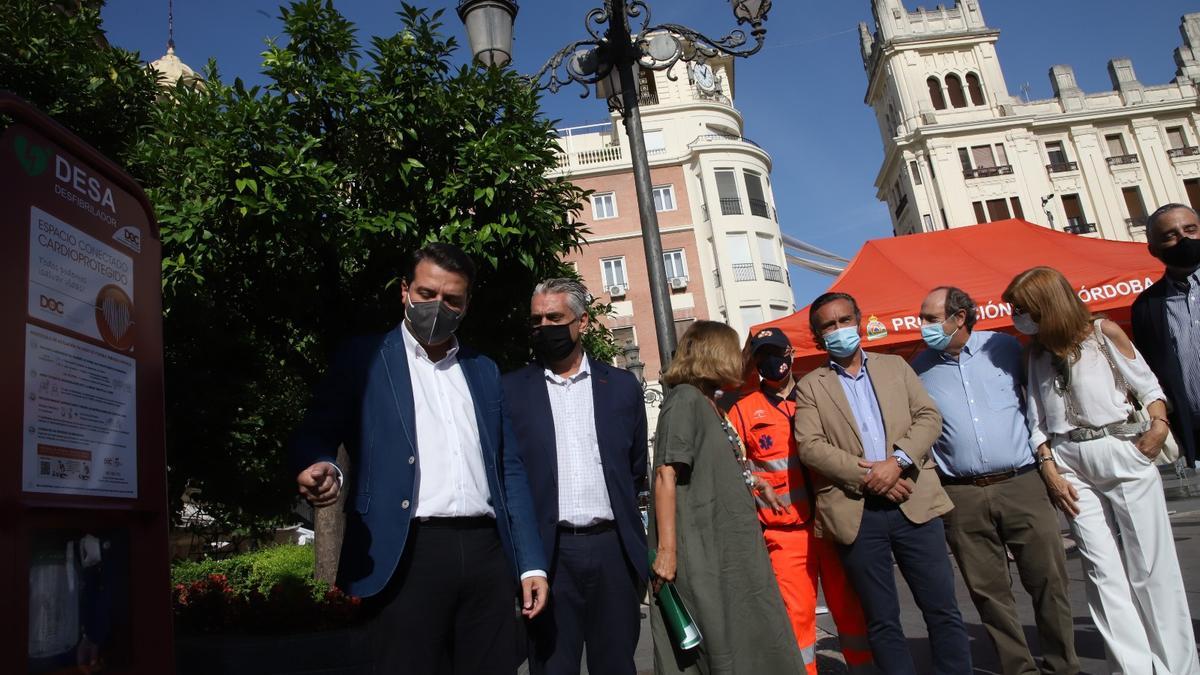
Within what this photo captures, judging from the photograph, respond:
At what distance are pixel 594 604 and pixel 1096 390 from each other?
274 centimetres

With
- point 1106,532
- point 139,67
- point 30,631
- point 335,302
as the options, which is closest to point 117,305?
point 30,631

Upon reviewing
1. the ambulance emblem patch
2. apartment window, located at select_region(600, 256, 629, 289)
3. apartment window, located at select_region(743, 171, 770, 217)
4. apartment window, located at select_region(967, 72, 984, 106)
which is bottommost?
the ambulance emblem patch

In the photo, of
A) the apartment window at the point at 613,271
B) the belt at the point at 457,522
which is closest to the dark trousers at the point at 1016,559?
the belt at the point at 457,522

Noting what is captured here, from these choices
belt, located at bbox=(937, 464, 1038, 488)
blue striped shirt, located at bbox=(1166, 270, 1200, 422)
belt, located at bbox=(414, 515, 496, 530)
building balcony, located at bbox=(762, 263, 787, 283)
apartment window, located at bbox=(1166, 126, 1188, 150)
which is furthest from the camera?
apartment window, located at bbox=(1166, 126, 1188, 150)

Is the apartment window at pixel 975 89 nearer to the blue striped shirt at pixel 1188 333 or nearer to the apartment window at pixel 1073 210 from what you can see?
the apartment window at pixel 1073 210

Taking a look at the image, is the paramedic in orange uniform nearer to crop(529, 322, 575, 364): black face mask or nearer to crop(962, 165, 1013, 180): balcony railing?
crop(529, 322, 575, 364): black face mask

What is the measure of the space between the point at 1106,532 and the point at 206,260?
6358 millimetres

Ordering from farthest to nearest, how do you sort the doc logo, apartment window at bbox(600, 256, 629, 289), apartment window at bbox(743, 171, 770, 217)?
apartment window at bbox(743, 171, 770, 217)
apartment window at bbox(600, 256, 629, 289)
the doc logo

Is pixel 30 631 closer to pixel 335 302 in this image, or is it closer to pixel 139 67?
pixel 335 302

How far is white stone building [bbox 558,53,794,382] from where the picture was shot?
1339 inches

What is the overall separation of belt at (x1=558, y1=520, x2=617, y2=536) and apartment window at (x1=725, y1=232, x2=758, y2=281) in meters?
31.4

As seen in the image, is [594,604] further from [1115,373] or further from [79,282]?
[1115,373]

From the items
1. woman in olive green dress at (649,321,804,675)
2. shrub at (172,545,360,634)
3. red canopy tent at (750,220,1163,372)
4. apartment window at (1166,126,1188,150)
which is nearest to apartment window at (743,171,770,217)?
apartment window at (1166,126,1188,150)

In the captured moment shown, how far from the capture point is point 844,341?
4.17 metres
